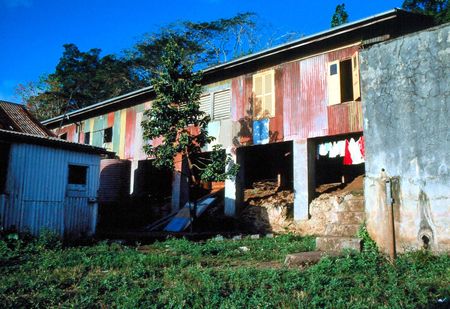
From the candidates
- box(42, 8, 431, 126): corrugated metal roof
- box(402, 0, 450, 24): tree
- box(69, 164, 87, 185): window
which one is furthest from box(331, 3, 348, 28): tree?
box(69, 164, 87, 185): window

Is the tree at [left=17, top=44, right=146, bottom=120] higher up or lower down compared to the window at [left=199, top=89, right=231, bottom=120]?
→ higher up

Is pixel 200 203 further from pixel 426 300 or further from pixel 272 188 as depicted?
pixel 426 300

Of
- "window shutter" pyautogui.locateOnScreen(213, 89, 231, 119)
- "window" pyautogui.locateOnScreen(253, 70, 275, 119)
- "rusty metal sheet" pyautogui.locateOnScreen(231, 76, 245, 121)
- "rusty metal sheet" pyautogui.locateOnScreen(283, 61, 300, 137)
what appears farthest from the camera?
"window shutter" pyautogui.locateOnScreen(213, 89, 231, 119)

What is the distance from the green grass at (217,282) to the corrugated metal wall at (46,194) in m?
3.27

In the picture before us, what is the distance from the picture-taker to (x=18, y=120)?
16.9 m

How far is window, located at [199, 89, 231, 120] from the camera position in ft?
52.2

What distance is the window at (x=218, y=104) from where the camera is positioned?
15915 mm

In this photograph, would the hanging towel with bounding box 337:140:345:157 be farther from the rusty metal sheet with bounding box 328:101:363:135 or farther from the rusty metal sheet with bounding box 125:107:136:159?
the rusty metal sheet with bounding box 125:107:136:159

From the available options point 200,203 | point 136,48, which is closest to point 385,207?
point 200,203

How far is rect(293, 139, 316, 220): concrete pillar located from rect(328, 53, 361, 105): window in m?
1.71

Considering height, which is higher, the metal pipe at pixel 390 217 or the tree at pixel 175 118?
the tree at pixel 175 118

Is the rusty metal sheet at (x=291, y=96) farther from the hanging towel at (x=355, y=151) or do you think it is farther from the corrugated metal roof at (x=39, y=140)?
the corrugated metal roof at (x=39, y=140)

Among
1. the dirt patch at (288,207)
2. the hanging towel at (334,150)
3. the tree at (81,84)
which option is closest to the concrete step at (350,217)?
the dirt patch at (288,207)

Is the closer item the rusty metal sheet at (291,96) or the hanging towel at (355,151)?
the hanging towel at (355,151)
